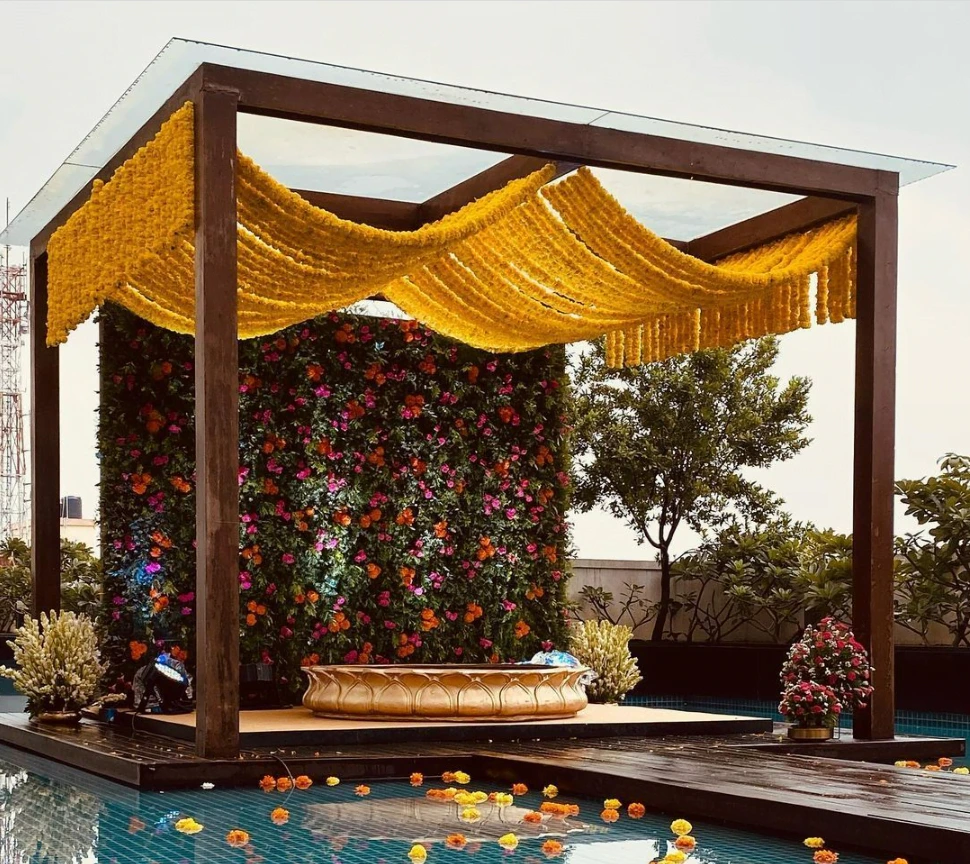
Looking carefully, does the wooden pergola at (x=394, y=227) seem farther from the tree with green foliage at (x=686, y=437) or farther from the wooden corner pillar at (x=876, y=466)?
the tree with green foliage at (x=686, y=437)

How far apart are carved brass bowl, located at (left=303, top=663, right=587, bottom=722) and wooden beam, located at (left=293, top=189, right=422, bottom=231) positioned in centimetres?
284

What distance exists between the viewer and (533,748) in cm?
703

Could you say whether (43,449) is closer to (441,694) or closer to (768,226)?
(441,694)

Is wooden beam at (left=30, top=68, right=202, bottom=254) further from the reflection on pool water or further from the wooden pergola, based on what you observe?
the reflection on pool water

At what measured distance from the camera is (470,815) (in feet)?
16.8

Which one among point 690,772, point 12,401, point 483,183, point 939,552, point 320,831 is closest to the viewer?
point 320,831

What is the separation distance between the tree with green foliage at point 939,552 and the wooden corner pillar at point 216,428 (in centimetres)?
625

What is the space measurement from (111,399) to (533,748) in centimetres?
355

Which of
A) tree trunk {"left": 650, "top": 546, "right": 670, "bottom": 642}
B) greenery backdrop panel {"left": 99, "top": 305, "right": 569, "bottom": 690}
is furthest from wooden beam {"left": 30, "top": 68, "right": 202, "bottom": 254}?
tree trunk {"left": 650, "top": 546, "right": 670, "bottom": 642}

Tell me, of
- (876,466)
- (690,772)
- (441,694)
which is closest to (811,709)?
(876,466)

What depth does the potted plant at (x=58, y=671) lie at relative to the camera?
27.3 ft

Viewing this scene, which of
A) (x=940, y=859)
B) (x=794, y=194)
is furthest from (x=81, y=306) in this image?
(x=940, y=859)

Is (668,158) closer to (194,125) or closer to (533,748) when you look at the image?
(194,125)

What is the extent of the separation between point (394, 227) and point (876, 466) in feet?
10.9
